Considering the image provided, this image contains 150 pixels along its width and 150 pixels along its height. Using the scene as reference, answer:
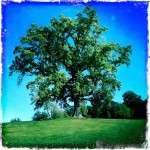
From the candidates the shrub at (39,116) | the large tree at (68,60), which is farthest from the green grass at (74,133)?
the large tree at (68,60)

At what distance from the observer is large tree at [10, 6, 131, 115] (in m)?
4.05

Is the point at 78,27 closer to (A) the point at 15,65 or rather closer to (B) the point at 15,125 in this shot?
(A) the point at 15,65

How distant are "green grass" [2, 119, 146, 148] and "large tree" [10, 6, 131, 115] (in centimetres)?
14

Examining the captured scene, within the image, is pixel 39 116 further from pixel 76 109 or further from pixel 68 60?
pixel 68 60

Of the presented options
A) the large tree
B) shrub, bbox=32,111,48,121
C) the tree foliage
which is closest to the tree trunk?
the large tree

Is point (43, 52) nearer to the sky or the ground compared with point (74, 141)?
nearer to the sky

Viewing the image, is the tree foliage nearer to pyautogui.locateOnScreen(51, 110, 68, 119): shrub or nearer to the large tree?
the large tree

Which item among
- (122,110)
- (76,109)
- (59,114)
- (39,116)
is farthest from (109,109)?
(39,116)

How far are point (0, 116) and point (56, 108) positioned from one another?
36 cm

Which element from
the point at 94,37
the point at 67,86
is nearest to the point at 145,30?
the point at 94,37

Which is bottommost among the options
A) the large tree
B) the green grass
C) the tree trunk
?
the green grass

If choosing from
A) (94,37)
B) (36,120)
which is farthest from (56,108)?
(94,37)

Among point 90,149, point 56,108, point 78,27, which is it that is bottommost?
point 90,149

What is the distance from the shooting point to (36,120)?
13.2ft
